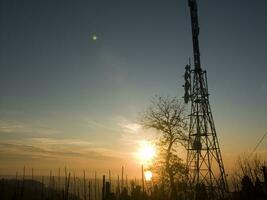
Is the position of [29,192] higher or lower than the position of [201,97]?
lower

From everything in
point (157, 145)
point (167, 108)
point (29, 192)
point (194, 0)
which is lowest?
point (29, 192)

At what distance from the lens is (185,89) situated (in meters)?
33.3

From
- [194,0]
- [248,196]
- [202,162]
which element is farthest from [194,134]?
[194,0]

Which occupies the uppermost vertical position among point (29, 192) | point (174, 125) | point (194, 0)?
point (194, 0)

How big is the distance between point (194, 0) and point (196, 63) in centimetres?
701

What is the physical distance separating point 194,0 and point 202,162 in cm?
1764

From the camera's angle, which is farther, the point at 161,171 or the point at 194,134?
the point at 161,171

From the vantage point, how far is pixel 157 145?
3531 cm

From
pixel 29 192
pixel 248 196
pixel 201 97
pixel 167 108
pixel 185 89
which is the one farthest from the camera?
pixel 29 192

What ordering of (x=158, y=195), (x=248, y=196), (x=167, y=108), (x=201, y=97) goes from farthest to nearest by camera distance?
1. (x=167, y=108)
2. (x=201, y=97)
3. (x=158, y=195)
4. (x=248, y=196)

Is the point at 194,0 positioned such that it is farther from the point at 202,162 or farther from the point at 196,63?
the point at 202,162

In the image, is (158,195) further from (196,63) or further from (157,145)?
(196,63)

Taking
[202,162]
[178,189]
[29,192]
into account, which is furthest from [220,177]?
[29,192]

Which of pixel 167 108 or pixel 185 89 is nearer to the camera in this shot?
pixel 185 89
